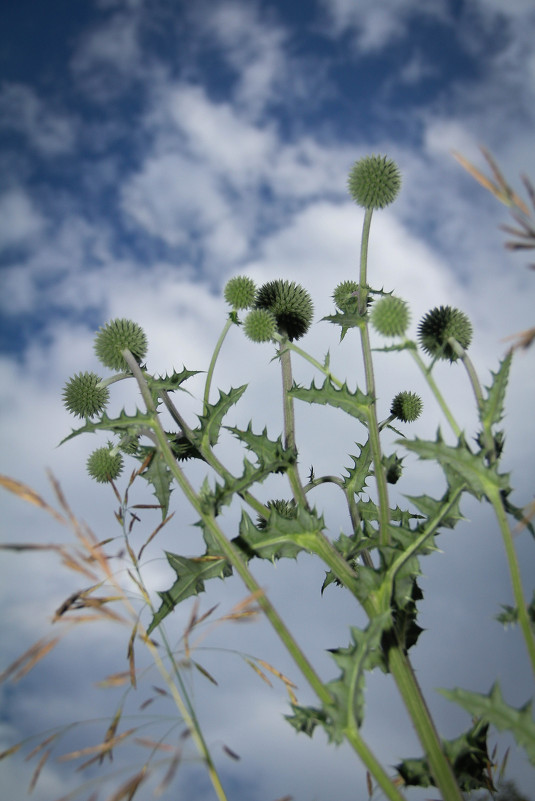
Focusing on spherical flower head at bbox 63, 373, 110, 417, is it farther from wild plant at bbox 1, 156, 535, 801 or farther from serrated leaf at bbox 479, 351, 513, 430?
serrated leaf at bbox 479, 351, 513, 430

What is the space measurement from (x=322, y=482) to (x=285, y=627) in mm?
1375

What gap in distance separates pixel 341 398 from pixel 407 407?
1.13 metres

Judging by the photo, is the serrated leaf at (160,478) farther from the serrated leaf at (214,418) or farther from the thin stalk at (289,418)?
the thin stalk at (289,418)

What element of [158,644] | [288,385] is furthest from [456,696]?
[288,385]

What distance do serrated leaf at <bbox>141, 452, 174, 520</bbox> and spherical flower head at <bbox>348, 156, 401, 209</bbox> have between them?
7.88 feet

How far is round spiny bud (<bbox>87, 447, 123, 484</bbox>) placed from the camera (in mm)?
3883

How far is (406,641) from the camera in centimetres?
286

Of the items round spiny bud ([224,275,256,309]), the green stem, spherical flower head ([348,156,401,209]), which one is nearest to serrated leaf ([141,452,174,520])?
the green stem

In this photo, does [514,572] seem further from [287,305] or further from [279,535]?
[287,305]

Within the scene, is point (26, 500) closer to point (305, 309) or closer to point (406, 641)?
point (406, 641)

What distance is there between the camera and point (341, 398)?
10.5ft

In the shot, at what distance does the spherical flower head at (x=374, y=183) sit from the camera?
175 inches

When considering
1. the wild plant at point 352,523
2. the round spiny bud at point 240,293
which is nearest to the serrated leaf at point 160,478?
the wild plant at point 352,523

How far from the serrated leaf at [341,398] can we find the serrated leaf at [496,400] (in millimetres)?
595
